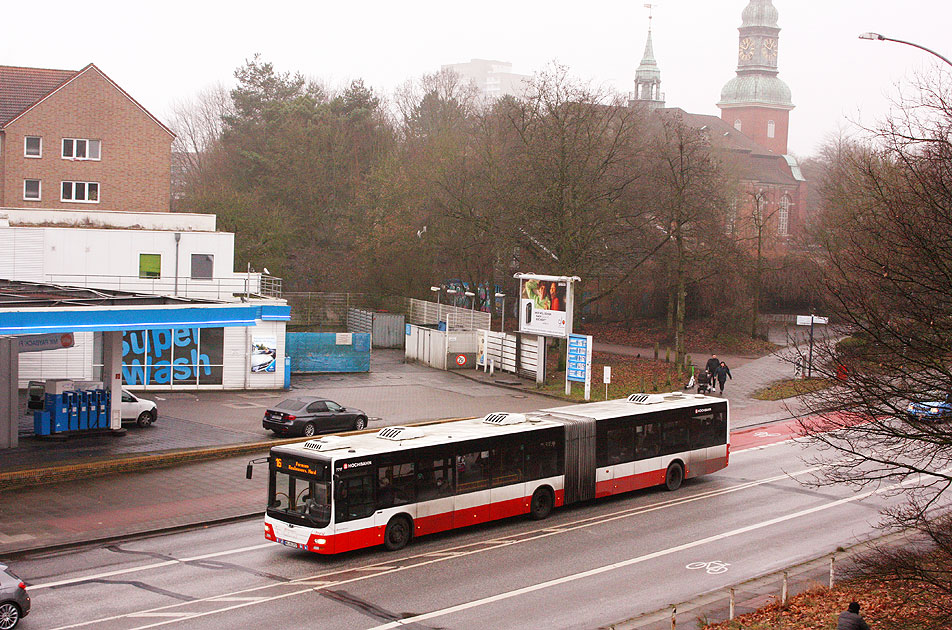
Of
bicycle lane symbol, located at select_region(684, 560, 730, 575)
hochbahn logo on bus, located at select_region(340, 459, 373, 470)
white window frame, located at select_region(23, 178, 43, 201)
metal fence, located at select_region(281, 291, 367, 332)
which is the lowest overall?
bicycle lane symbol, located at select_region(684, 560, 730, 575)

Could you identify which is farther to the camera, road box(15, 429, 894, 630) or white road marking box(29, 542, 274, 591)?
white road marking box(29, 542, 274, 591)

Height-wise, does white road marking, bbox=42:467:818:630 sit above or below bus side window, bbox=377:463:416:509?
below

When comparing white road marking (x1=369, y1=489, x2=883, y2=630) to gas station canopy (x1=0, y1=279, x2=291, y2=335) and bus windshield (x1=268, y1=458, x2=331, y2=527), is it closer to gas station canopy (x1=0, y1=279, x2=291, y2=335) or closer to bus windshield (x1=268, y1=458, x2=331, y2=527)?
bus windshield (x1=268, y1=458, x2=331, y2=527)

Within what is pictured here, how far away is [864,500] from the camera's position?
2308 centimetres

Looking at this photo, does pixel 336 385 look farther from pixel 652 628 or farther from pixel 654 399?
pixel 652 628

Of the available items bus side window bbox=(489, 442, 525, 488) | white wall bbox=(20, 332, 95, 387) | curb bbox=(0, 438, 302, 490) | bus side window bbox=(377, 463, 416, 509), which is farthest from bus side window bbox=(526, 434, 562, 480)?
white wall bbox=(20, 332, 95, 387)

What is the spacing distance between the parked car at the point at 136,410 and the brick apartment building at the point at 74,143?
2052 centimetres

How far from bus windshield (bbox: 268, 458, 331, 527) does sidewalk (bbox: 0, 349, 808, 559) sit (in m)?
3.30

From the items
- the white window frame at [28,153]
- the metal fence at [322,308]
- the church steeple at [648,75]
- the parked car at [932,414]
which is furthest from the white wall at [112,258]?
the church steeple at [648,75]

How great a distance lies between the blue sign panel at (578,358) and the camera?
3850 centimetres

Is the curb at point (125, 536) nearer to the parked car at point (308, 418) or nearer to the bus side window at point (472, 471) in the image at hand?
the bus side window at point (472, 471)

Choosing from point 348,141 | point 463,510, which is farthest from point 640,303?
point 463,510

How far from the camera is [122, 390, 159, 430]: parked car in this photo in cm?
2916

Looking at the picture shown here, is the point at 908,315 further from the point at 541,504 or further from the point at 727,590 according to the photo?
the point at 541,504
